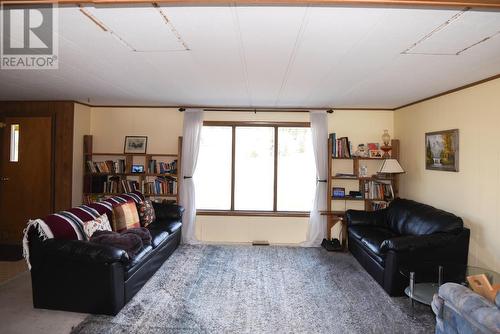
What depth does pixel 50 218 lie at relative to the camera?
2947mm

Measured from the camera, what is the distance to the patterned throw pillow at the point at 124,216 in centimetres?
369

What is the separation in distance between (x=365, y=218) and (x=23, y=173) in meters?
5.54

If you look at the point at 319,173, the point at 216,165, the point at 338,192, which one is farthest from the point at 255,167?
the point at 338,192

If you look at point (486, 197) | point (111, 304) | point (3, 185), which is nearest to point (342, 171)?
point (486, 197)

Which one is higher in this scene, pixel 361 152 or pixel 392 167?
pixel 361 152

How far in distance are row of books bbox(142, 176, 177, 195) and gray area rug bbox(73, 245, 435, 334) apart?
133 cm

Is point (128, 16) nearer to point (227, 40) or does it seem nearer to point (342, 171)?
point (227, 40)

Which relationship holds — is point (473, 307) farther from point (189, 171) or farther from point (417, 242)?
point (189, 171)

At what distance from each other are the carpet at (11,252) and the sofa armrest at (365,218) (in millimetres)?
4788

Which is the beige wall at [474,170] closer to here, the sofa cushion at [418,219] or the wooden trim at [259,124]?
the sofa cushion at [418,219]

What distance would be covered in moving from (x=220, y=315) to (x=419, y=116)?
12.9 feet

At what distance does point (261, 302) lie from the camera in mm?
3105

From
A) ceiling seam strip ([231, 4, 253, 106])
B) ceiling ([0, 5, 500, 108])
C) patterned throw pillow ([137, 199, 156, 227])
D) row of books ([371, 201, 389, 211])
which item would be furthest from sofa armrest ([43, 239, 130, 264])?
row of books ([371, 201, 389, 211])

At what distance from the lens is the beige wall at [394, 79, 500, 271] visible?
3191mm
